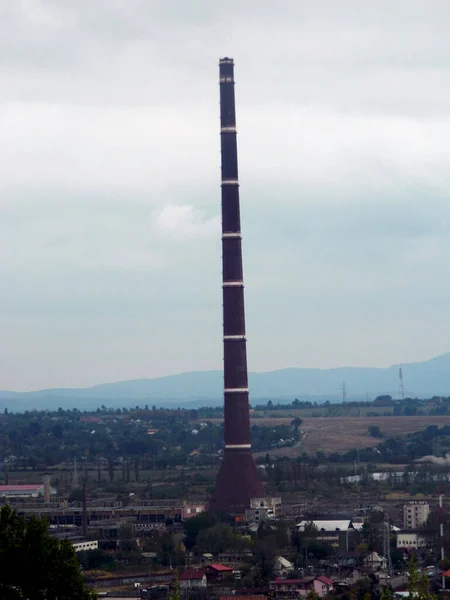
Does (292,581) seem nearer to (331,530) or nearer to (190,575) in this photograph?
(190,575)

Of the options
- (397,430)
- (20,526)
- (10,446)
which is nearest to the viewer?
(20,526)

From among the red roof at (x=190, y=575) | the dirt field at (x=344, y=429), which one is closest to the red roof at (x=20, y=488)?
the dirt field at (x=344, y=429)

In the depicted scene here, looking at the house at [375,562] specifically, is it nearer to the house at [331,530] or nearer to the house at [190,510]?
the house at [331,530]

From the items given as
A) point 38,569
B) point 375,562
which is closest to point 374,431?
point 375,562

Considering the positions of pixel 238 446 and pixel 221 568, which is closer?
pixel 221 568

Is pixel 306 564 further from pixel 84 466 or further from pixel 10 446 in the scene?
pixel 10 446

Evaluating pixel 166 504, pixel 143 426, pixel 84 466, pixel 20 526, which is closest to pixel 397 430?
pixel 143 426
